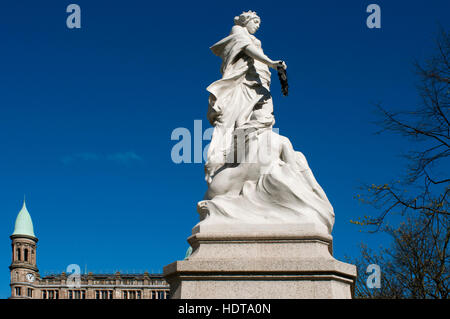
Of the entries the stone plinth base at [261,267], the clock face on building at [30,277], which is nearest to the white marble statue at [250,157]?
the stone plinth base at [261,267]

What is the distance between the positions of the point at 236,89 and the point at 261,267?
4183mm

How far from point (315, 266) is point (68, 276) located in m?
120

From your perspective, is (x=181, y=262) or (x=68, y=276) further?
(x=68, y=276)

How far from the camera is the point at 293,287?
33.9 ft

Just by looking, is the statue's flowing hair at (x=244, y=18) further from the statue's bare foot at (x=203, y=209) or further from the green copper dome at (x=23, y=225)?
the green copper dome at (x=23, y=225)

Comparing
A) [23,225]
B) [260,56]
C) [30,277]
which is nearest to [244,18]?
[260,56]

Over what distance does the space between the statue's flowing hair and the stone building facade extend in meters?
104

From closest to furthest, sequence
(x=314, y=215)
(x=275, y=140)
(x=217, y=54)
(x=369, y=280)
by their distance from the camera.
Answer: (x=314, y=215) < (x=275, y=140) < (x=217, y=54) < (x=369, y=280)

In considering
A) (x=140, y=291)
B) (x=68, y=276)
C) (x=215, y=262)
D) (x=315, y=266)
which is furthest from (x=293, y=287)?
(x=68, y=276)

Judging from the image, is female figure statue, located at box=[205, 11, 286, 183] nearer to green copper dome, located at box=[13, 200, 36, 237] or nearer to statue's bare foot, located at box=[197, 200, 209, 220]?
statue's bare foot, located at box=[197, 200, 209, 220]

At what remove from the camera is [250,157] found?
12.0m
